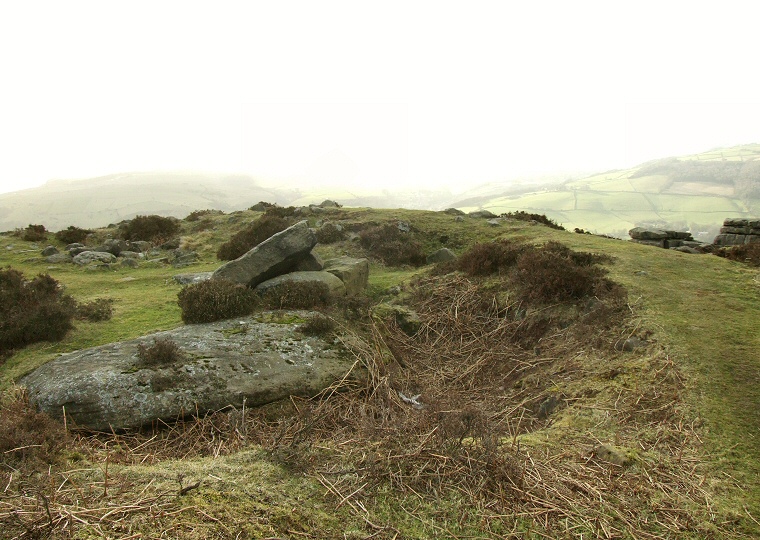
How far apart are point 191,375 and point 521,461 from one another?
18.1 feet

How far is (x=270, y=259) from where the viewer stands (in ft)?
37.9

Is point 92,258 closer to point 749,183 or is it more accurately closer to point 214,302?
point 214,302

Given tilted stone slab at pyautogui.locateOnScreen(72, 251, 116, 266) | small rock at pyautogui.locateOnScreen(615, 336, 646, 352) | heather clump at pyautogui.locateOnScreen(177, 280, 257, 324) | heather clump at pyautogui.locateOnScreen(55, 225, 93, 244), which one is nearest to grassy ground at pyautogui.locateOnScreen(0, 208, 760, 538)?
small rock at pyautogui.locateOnScreen(615, 336, 646, 352)

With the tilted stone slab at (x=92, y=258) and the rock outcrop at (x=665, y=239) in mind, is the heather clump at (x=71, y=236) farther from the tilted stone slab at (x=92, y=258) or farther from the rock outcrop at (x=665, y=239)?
the rock outcrop at (x=665, y=239)

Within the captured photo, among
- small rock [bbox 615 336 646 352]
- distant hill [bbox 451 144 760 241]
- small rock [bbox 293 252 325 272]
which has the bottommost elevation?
distant hill [bbox 451 144 760 241]

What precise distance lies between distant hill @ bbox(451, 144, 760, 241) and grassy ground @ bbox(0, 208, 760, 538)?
43357 mm

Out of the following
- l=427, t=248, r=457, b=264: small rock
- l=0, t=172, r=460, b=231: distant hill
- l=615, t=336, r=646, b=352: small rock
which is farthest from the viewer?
l=0, t=172, r=460, b=231: distant hill

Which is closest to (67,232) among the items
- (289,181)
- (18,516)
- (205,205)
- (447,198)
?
(18,516)

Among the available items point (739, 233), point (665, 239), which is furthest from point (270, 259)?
point (739, 233)

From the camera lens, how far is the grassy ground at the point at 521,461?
12.5ft

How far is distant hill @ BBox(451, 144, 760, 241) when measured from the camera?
190ft

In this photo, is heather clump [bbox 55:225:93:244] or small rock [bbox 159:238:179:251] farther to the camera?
heather clump [bbox 55:225:93:244]

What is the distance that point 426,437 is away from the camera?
5.14 meters

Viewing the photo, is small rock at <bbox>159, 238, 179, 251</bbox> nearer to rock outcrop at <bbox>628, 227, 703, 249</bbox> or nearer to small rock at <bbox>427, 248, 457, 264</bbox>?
small rock at <bbox>427, 248, 457, 264</bbox>
